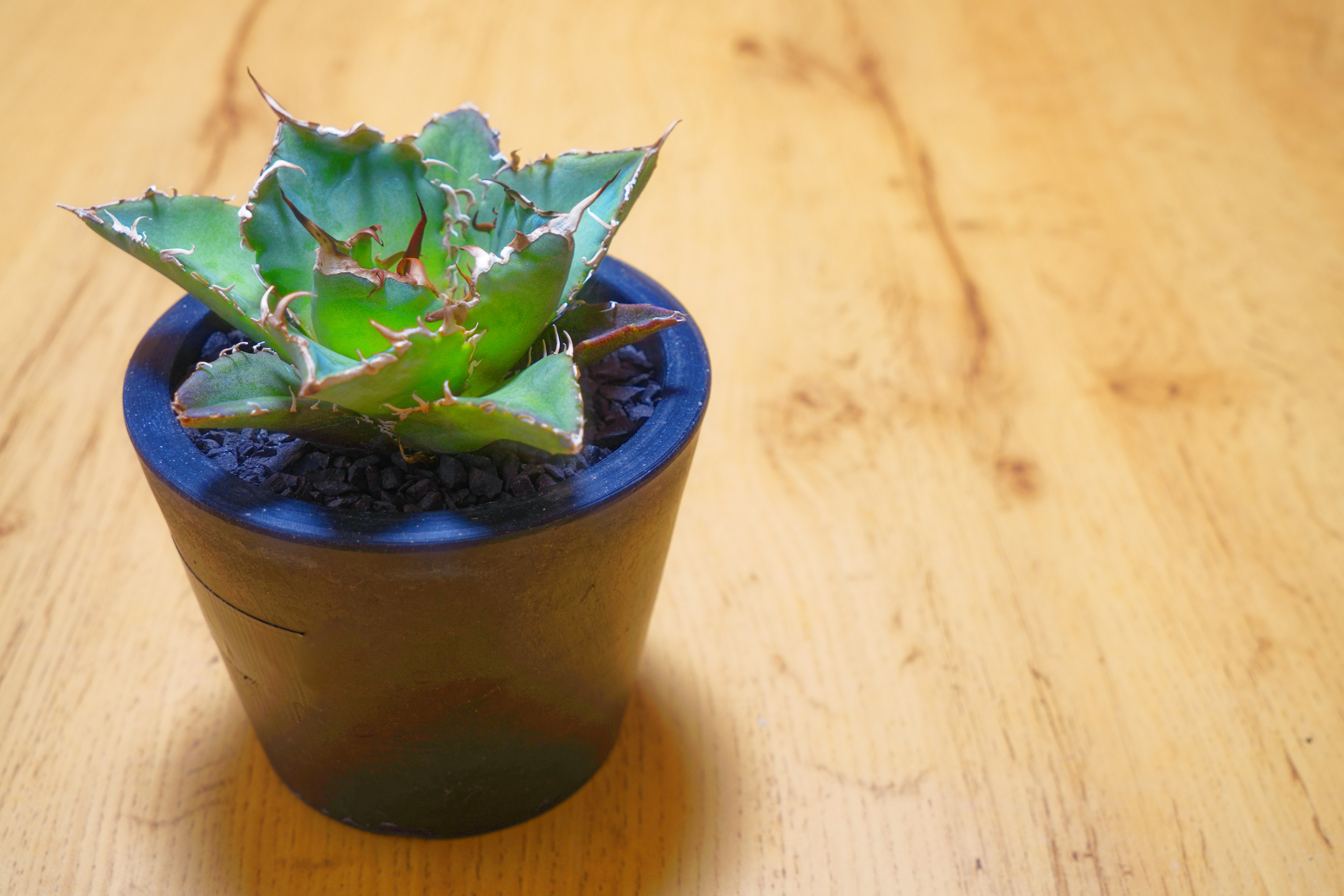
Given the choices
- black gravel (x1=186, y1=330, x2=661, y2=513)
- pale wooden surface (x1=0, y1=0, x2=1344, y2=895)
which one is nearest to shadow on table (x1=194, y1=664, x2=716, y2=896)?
pale wooden surface (x1=0, y1=0, x2=1344, y2=895)

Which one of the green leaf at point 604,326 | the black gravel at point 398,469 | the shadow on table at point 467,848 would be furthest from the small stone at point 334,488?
the shadow on table at point 467,848

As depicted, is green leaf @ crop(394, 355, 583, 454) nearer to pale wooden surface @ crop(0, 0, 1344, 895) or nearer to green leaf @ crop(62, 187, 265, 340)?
green leaf @ crop(62, 187, 265, 340)

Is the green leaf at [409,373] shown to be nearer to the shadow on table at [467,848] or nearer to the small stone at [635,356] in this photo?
the small stone at [635,356]

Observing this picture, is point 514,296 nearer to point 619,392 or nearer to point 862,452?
point 619,392

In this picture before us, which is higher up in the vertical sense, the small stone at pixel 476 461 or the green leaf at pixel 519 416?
the green leaf at pixel 519 416

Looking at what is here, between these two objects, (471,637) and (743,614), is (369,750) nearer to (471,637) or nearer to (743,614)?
(471,637)

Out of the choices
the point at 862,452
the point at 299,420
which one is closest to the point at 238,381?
the point at 299,420

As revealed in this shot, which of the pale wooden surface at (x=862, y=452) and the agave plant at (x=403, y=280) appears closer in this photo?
the agave plant at (x=403, y=280)
